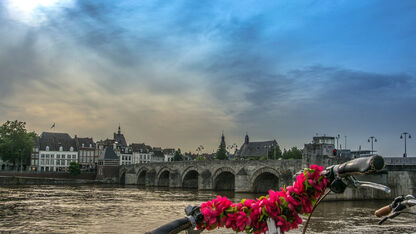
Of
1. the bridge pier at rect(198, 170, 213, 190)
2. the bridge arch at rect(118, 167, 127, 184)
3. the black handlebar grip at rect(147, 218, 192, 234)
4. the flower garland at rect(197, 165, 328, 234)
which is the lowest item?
the bridge arch at rect(118, 167, 127, 184)

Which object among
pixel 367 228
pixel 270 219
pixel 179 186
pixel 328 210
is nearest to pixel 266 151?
pixel 179 186

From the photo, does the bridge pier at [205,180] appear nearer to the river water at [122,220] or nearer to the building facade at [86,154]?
the river water at [122,220]

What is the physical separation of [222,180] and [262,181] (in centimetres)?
887

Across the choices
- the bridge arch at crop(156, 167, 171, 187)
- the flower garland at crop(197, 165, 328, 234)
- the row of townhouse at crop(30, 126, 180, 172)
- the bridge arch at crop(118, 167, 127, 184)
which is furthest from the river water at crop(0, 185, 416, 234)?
the row of townhouse at crop(30, 126, 180, 172)

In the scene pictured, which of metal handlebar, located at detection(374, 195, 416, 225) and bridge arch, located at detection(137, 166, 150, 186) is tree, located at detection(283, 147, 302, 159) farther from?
metal handlebar, located at detection(374, 195, 416, 225)

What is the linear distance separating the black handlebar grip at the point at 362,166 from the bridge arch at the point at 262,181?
38.2 metres

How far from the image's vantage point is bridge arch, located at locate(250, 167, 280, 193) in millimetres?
41781

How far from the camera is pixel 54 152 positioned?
305ft

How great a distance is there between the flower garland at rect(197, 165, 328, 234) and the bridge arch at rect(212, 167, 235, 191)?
44653mm

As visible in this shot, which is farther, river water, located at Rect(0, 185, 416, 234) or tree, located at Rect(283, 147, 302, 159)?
tree, located at Rect(283, 147, 302, 159)

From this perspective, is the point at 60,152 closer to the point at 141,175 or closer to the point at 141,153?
the point at 141,153

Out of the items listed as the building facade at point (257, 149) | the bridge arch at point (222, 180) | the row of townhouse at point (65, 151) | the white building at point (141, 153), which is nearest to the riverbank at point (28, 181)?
the row of townhouse at point (65, 151)

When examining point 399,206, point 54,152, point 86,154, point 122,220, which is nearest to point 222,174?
point 122,220

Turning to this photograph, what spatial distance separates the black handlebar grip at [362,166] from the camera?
3.01 metres
